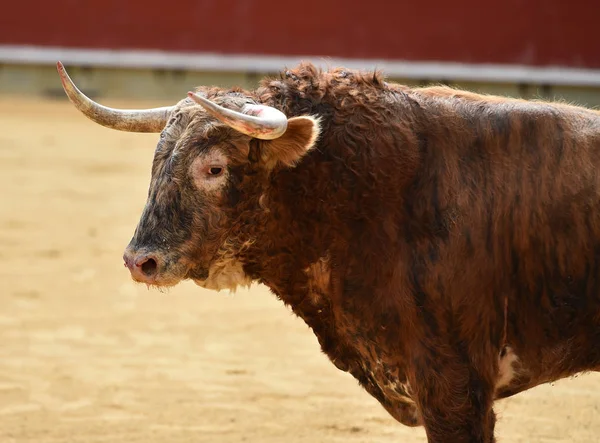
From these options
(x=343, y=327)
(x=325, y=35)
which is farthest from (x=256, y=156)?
(x=325, y=35)

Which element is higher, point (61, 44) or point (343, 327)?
point (343, 327)

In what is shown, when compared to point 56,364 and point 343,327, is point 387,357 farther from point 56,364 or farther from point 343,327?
point 56,364

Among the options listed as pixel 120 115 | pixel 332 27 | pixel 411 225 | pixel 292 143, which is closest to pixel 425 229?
pixel 411 225

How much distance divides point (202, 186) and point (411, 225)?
58 centimetres

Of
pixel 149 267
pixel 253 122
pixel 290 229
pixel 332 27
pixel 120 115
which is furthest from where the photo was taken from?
pixel 332 27

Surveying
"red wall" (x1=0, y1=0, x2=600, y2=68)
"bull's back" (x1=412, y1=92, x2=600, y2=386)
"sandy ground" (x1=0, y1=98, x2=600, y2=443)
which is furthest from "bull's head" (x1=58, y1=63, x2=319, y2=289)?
"red wall" (x1=0, y1=0, x2=600, y2=68)

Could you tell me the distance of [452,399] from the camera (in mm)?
3000

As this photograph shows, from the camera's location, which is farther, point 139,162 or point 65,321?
point 139,162

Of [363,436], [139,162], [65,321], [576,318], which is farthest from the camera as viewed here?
[139,162]

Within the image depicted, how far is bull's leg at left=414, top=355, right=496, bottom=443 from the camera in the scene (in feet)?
9.85

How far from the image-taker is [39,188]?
9.07 metres

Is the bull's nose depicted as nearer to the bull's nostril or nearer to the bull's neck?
the bull's nostril

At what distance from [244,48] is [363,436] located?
9540 mm

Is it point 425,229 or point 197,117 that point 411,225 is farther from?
point 197,117
